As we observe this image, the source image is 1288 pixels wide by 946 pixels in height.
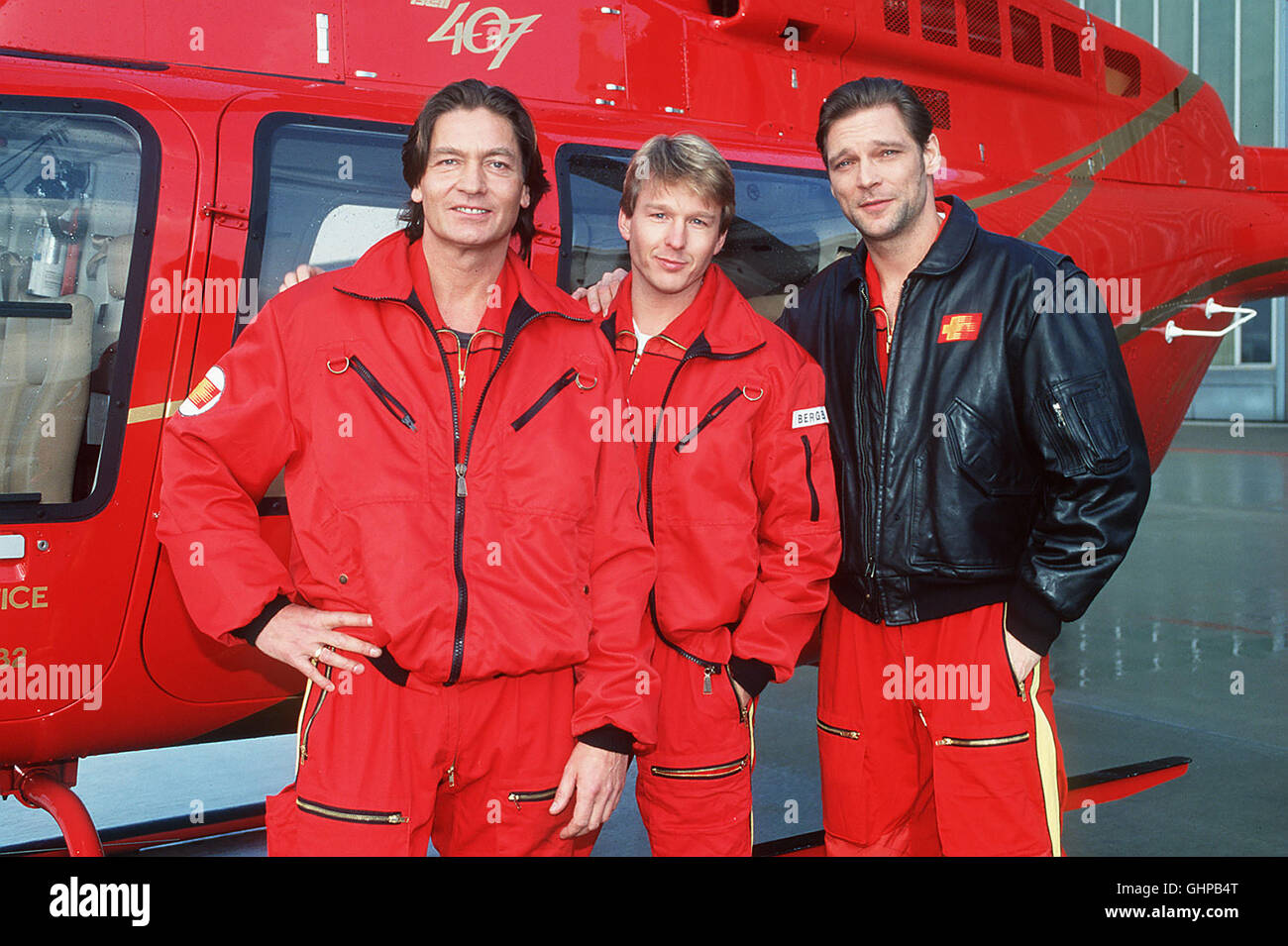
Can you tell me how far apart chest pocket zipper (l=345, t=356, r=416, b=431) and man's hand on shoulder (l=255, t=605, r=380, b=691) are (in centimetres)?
34

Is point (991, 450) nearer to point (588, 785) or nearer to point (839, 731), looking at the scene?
point (839, 731)

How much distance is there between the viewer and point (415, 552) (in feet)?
6.15

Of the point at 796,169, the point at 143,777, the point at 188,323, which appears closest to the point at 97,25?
the point at 188,323

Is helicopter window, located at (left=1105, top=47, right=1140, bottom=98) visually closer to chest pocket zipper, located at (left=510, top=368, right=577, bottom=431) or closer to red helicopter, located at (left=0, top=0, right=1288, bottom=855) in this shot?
red helicopter, located at (left=0, top=0, right=1288, bottom=855)

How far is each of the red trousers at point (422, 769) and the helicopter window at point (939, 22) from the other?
3.07m

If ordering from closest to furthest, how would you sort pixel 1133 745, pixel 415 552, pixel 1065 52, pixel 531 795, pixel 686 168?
pixel 415 552
pixel 531 795
pixel 686 168
pixel 1065 52
pixel 1133 745

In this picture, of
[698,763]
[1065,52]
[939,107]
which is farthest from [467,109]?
[1065,52]

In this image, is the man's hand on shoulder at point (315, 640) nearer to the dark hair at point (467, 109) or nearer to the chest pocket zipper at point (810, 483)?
the dark hair at point (467, 109)

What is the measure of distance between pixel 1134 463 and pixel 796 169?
1661 mm

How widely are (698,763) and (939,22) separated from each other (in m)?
3.01

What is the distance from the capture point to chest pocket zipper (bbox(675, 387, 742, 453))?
231cm

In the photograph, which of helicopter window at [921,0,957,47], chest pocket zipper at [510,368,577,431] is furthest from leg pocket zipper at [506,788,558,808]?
helicopter window at [921,0,957,47]

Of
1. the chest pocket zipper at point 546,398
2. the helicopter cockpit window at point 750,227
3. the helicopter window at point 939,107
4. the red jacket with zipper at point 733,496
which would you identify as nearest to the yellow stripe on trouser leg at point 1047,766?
the red jacket with zipper at point 733,496

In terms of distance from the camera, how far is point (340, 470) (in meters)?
1.94
